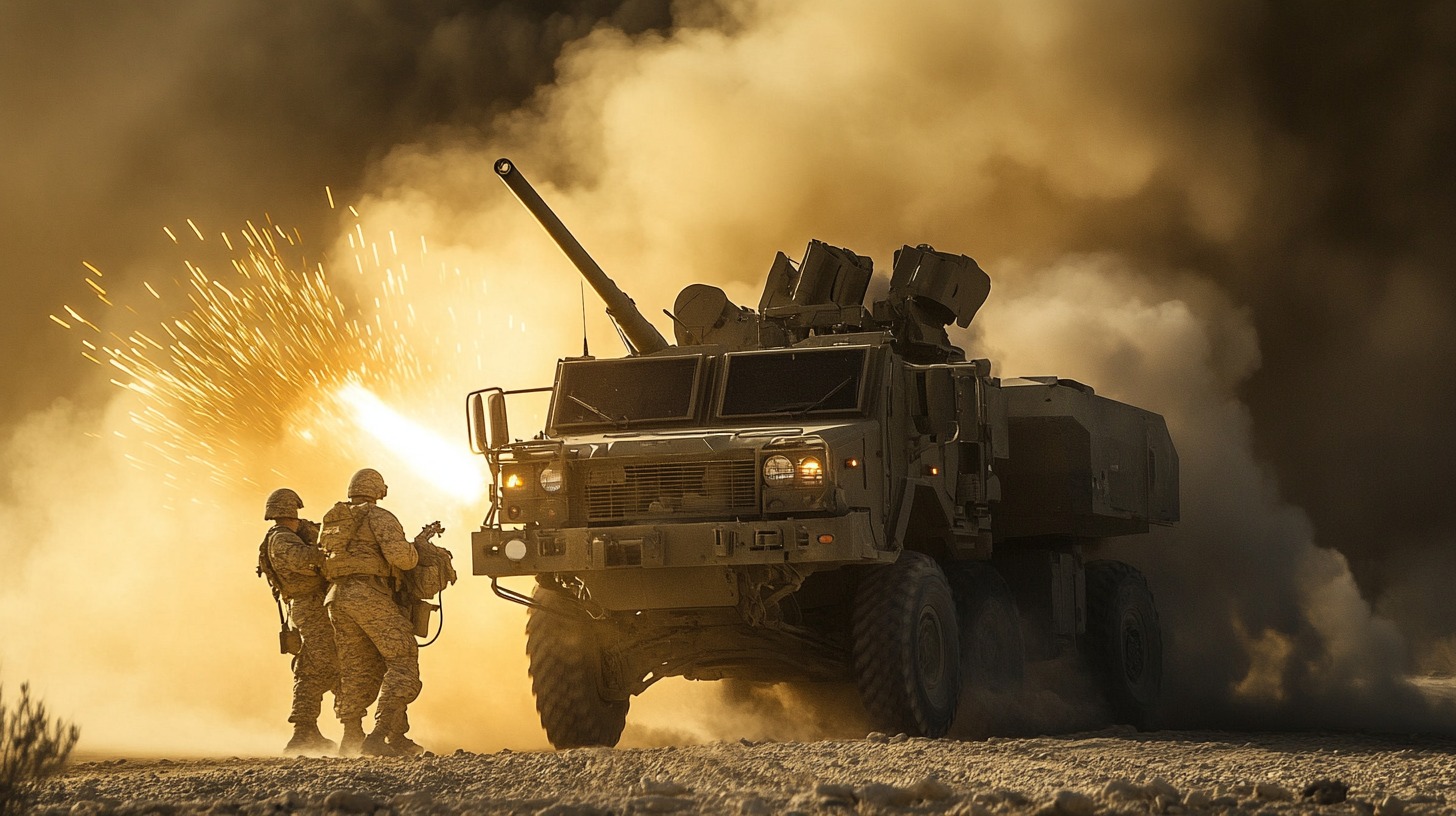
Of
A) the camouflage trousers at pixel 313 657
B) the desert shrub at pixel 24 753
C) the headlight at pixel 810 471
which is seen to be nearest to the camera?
the desert shrub at pixel 24 753

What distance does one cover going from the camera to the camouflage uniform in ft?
36.7

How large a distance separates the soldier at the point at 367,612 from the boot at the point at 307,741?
189 mm

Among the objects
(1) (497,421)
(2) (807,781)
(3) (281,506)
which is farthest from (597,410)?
(2) (807,781)

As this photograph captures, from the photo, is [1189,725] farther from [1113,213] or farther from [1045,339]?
[1113,213]

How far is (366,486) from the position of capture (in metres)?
11.0

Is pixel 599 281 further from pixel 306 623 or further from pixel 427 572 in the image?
pixel 306 623

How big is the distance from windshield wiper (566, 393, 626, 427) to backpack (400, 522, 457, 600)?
43.5 inches

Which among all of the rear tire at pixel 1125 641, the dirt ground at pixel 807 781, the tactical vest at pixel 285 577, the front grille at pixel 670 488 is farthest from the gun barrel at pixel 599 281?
the rear tire at pixel 1125 641

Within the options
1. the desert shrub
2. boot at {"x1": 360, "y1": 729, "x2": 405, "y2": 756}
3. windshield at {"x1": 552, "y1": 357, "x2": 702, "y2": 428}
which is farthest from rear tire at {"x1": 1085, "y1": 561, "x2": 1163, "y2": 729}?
the desert shrub

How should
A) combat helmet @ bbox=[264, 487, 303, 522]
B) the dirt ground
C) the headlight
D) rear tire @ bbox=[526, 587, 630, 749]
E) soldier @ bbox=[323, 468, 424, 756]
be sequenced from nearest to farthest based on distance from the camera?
the dirt ground < the headlight < soldier @ bbox=[323, 468, 424, 756] < rear tire @ bbox=[526, 587, 630, 749] < combat helmet @ bbox=[264, 487, 303, 522]

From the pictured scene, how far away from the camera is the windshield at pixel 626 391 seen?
453 inches

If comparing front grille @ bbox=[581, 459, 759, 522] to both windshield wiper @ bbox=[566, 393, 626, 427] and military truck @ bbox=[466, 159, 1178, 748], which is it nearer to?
military truck @ bbox=[466, 159, 1178, 748]

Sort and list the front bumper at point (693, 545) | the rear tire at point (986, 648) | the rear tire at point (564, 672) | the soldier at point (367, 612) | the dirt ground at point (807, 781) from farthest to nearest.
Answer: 1. the rear tire at point (986, 648)
2. the rear tire at point (564, 672)
3. the soldier at point (367, 612)
4. the front bumper at point (693, 545)
5. the dirt ground at point (807, 781)

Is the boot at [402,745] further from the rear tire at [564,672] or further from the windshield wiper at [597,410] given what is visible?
the windshield wiper at [597,410]
